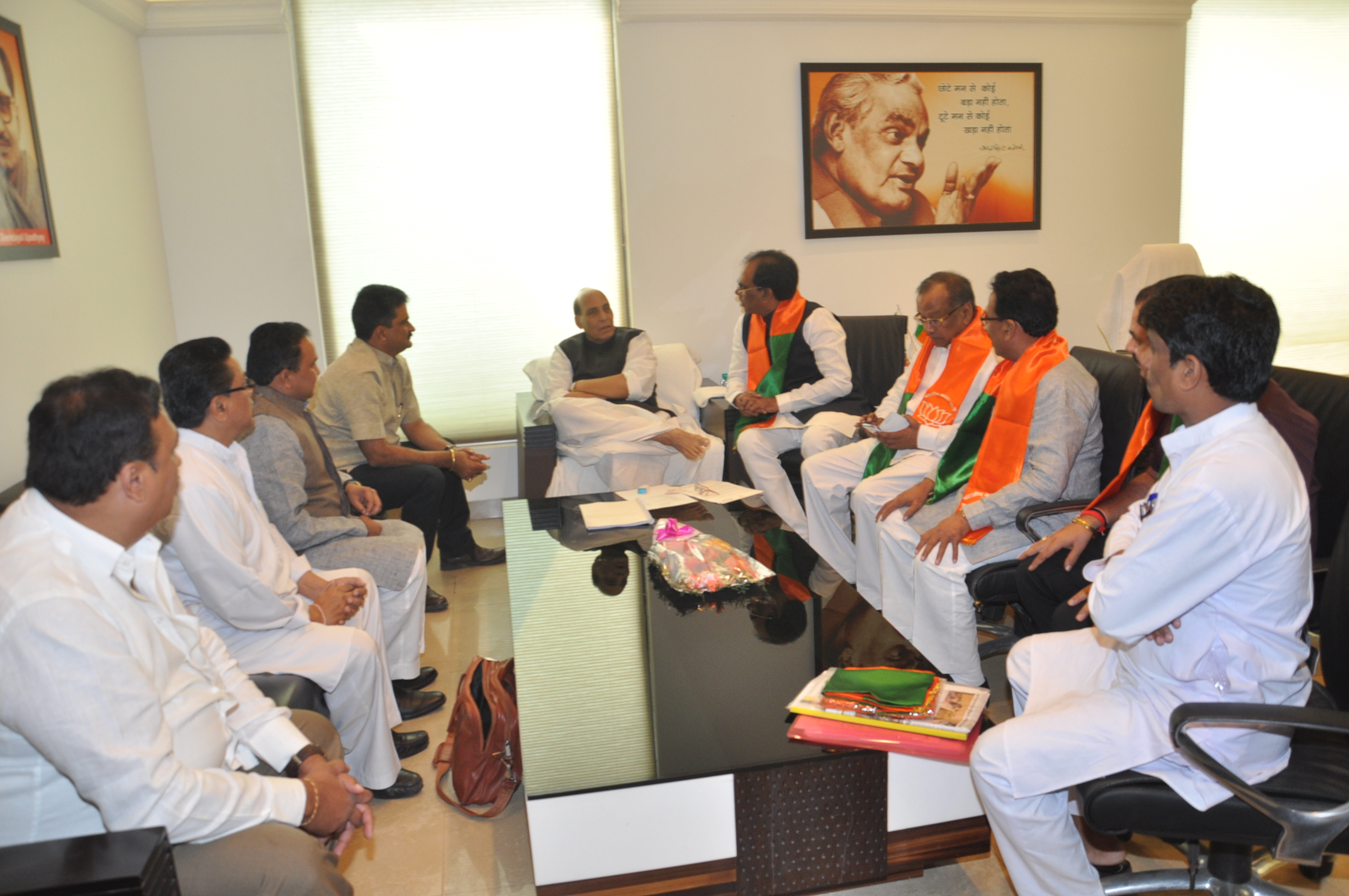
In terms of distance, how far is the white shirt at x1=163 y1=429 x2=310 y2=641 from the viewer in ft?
7.09

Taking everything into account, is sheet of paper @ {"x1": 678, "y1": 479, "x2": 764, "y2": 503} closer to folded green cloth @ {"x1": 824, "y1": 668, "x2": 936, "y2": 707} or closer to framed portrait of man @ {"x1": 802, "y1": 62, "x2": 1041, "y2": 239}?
folded green cloth @ {"x1": 824, "y1": 668, "x2": 936, "y2": 707}

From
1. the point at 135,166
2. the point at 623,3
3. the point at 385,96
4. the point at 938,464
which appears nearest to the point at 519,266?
the point at 385,96

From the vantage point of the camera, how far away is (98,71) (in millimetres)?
4043

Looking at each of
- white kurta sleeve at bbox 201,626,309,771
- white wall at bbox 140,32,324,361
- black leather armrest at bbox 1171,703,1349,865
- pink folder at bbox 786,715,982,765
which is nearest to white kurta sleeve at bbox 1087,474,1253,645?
black leather armrest at bbox 1171,703,1349,865

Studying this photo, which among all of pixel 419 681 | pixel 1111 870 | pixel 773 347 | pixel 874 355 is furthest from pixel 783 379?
pixel 1111 870

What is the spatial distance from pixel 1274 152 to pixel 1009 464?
4.89m

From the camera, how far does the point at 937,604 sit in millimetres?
2859

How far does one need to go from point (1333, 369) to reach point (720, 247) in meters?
4.90

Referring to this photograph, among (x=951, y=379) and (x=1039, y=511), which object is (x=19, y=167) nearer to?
(x=951, y=379)

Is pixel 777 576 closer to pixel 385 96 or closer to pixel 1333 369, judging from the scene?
pixel 385 96

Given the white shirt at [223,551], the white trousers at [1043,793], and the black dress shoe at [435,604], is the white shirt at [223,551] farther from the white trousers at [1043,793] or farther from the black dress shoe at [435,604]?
the white trousers at [1043,793]

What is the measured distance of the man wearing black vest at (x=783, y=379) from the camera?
427 cm

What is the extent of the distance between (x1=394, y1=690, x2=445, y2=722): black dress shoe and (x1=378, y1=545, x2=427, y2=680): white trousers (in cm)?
6

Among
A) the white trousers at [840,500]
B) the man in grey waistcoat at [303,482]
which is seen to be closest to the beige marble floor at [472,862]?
the man in grey waistcoat at [303,482]
